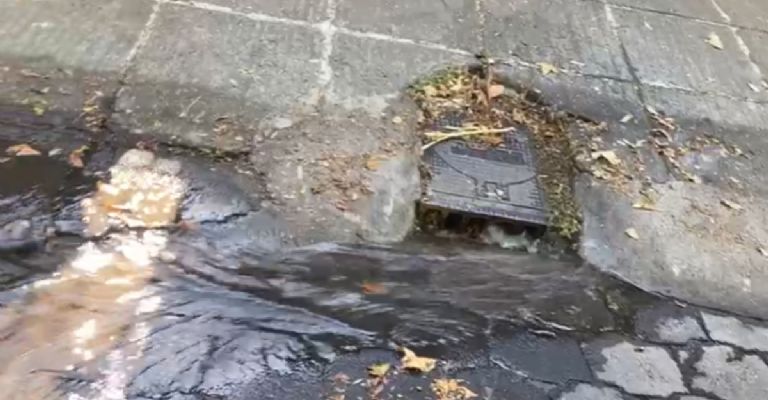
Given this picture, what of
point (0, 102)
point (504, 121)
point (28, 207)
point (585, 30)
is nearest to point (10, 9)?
point (0, 102)

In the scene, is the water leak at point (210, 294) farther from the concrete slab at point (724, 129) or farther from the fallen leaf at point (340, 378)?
the concrete slab at point (724, 129)

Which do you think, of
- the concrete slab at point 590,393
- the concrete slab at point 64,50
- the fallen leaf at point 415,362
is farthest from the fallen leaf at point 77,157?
the concrete slab at point 590,393

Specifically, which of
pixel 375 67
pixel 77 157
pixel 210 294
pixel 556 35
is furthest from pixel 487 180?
pixel 77 157

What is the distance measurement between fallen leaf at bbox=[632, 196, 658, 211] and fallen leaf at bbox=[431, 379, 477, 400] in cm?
149

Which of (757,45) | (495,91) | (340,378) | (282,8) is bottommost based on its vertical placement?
(340,378)

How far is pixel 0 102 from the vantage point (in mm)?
3824

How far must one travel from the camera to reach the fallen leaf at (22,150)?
363 centimetres

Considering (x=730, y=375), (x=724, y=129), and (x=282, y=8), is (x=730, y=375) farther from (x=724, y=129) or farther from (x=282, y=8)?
(x=282, y=8)

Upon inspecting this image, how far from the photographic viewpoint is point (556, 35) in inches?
206

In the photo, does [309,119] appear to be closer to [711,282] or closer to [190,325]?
[190,325]

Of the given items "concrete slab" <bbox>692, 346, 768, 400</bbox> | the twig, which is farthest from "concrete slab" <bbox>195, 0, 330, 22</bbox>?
"concrete slab" <bbox>692, 346, 768, 400</bbox>

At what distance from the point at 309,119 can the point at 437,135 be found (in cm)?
61

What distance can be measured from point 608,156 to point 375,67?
1254 millimetres

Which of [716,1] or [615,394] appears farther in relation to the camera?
[716,1]
